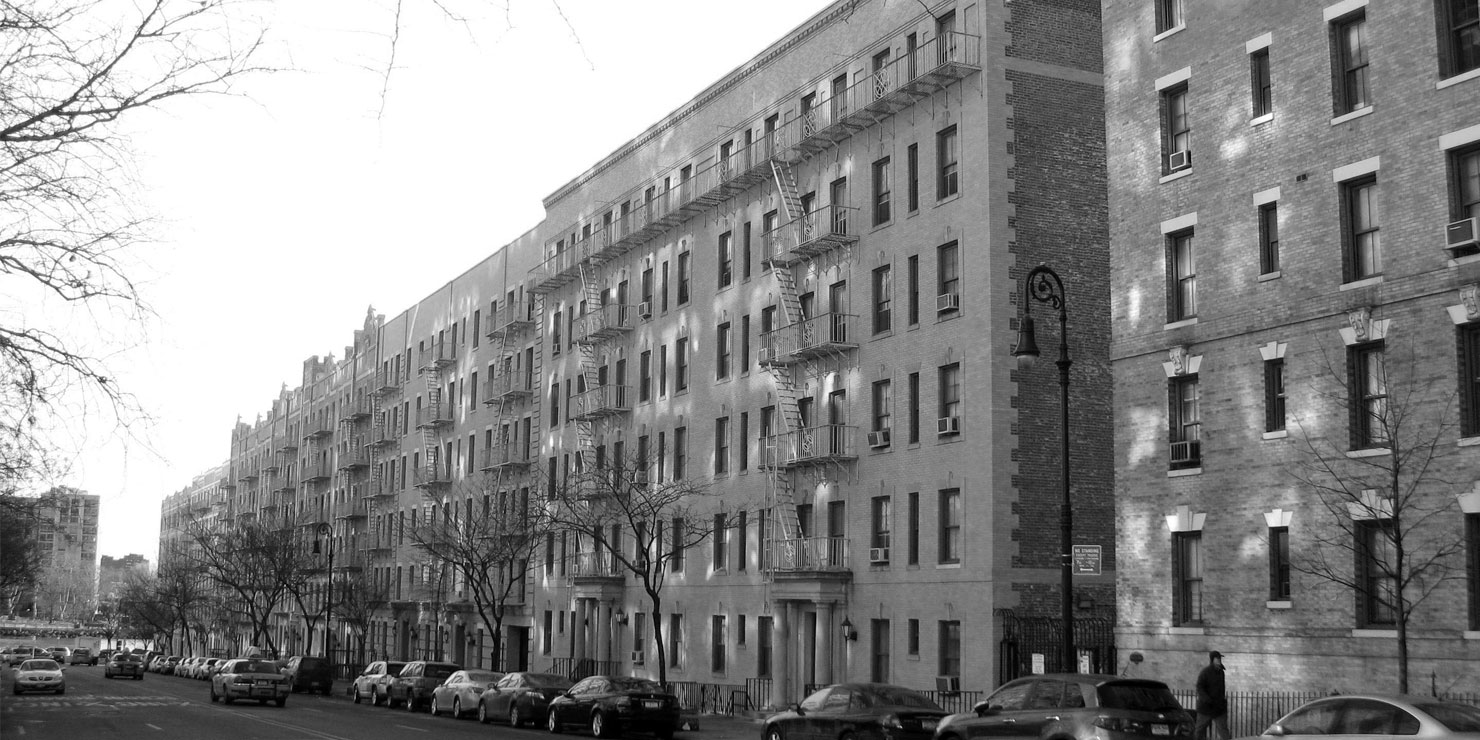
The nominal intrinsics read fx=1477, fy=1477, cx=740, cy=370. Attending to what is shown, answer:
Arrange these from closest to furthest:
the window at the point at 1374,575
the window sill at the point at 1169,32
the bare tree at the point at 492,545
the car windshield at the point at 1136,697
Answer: the car windshield at the point at 1136,697 < the window at the point at 1374,575 < the window sill at the point at 1169,32 < the bare tree at the point at 492,545

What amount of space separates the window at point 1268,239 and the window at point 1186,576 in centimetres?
538

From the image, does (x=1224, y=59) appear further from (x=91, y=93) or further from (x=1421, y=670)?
(x=91, y=93)

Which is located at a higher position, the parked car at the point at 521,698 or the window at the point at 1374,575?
the window at the point at 1374,575

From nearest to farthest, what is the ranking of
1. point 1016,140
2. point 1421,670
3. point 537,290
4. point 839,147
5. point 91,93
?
point 91,93, point 1421,670, point 1016,140, point 839,147, point 537,290

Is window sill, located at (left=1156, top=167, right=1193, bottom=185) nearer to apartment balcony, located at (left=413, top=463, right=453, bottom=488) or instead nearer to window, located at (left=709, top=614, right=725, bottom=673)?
window, located at (left=709, top=614, right=725, bottom=673)

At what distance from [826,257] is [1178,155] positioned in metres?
14.2

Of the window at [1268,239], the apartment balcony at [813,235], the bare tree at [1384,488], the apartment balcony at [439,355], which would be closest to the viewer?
the bare tree at [1384,488]

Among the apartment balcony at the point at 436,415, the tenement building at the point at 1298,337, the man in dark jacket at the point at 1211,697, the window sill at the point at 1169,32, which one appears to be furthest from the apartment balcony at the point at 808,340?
the apartment balcony at the point at 436,415

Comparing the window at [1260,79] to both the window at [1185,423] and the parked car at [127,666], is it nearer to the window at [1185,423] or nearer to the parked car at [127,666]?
the window at [1185,423]

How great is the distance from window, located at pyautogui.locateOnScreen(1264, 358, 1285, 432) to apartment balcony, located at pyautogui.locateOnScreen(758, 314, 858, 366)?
47.8 feet

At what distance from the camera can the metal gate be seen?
34.0 meters

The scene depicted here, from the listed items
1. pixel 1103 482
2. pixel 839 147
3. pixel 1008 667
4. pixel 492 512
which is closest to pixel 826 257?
pixel 839 147

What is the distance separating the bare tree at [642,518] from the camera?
154ft

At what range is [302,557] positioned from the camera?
95.8 m
